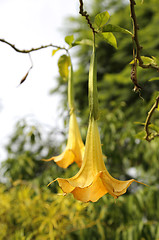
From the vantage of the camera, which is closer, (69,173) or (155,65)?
(155,65)

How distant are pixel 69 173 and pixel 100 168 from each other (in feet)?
4.11

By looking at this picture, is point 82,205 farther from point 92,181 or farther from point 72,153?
point 92,181

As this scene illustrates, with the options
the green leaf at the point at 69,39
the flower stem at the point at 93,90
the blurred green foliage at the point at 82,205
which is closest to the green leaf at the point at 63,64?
the green leaf at the point at 69,39

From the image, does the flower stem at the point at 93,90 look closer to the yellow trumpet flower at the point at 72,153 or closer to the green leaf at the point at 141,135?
the yellow trumpet flower at the point at 72,153

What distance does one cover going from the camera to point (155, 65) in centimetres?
42

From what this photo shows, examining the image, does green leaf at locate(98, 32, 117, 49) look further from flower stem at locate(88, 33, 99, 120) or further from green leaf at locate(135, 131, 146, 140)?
green leaf at locate(135, 131, 146, 140)

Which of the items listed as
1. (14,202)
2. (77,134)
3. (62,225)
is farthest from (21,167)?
(77,134)

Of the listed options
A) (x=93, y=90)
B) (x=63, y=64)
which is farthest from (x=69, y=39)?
(x=93, y=90)

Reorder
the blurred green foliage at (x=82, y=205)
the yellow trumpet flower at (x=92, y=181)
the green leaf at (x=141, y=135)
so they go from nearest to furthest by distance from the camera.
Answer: the yellow trumpet flower at (x=92, y=181) → the green leaf at (x=141, y=135) → the blurred green foliage at (x=82, y=205)

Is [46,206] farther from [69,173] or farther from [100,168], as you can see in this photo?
[100,168]

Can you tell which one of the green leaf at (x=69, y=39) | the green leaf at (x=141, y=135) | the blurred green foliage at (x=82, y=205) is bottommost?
the blurred green foliage at (x=82, y=205)

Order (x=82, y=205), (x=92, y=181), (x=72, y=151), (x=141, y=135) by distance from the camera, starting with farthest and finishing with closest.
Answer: (x=82, y=205), (x=141, y=135), (x=72, y=151), (x=92, y=181)

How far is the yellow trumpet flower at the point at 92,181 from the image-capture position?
303 mm

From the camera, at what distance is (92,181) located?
0.32m
